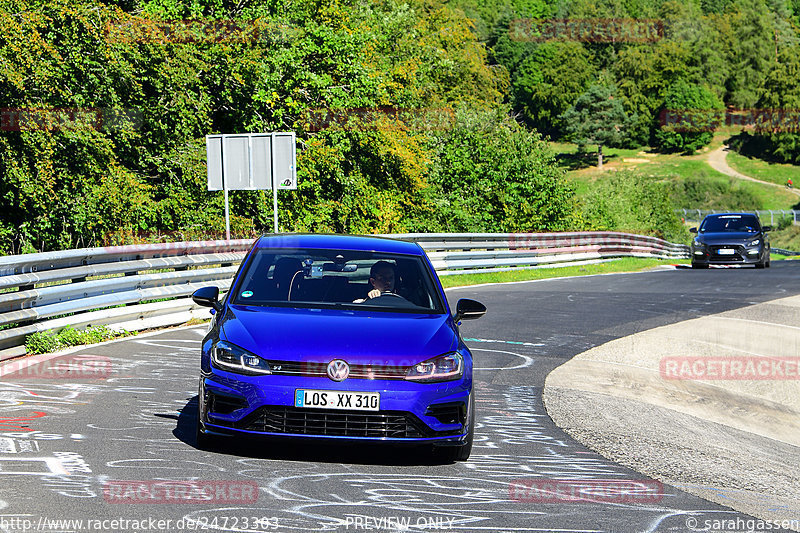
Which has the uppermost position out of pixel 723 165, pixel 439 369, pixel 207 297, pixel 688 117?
pixel 207 297

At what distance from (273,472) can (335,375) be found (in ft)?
2.14

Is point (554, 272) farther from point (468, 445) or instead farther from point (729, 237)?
point (468, 445)

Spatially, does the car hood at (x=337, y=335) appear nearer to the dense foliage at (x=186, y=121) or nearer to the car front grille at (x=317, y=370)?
the car front grille at (x=317, y=370)

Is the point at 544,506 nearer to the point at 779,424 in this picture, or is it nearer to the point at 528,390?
the point at 528,390

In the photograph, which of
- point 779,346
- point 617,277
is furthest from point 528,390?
point 617,277

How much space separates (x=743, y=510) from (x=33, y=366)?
6921 millimetres

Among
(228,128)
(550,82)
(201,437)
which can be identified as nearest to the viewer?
(201,437)

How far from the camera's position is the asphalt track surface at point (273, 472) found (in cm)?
490

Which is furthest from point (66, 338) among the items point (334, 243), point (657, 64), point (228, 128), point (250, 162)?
point (657, 64)

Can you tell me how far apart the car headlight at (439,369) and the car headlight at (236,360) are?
2.83ft

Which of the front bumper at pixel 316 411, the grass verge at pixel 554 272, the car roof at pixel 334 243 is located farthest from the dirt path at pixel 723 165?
the front bumper at pixel 316 411

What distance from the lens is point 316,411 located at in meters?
5.94

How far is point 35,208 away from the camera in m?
23.1

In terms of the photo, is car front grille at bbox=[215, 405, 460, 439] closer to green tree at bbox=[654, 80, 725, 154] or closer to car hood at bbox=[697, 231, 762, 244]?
car hood at bbox=[697, 231, 762, 244]
